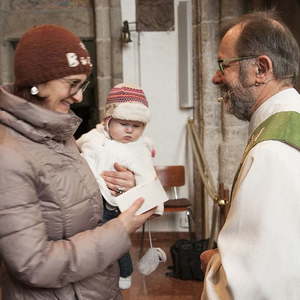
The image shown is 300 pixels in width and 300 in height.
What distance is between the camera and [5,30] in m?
4.71

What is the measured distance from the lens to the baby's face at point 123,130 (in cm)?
213

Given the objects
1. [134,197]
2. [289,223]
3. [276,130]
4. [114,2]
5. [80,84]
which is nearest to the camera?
[289,223]

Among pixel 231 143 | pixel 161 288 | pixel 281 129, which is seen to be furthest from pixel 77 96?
pixel 231 143

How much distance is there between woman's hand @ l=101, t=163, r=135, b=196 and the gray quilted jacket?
49cm

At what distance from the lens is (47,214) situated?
124 centimetres

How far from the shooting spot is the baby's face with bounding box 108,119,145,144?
2.13 metres

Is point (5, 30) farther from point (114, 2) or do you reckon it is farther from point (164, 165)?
point (164, 165)

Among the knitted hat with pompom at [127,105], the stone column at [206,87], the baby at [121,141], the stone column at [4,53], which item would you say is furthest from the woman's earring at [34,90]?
the stone column at [4,53]

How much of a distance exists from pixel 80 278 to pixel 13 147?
400 mm

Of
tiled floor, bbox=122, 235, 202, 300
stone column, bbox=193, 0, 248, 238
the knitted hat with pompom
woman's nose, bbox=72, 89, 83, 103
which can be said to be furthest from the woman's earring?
stone column, bbox=193, 0, 248, 238

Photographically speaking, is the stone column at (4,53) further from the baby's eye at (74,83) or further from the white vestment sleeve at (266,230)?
the white vestment sleeve at (266,230)

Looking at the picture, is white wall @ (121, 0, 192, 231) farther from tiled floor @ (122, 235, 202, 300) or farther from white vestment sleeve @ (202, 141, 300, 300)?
white vestment sleeve @ (202, 141, 300, 300)

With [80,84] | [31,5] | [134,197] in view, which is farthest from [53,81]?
Answer: [31,5]

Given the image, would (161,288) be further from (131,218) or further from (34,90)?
(34,90)
